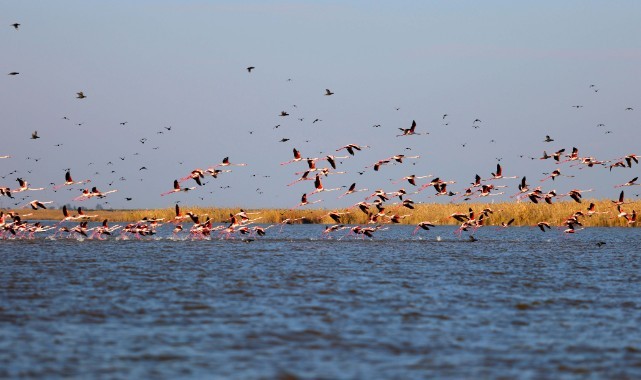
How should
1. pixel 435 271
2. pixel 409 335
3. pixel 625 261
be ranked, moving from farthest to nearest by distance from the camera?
pixel 625 261 < pixel 435 271 < pixel 409 335

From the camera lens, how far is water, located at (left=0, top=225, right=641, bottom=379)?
52.7 feet

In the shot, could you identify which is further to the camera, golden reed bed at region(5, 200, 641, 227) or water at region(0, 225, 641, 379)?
golden reed bed at region(5, 200, 641, 227)

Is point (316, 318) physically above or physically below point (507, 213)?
below

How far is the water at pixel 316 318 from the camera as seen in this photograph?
632 inches

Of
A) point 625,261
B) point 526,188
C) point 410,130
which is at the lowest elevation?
point 625,261

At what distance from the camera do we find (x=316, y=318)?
2139 cm

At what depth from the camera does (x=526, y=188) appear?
4738 cm

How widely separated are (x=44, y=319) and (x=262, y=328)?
15.3ft

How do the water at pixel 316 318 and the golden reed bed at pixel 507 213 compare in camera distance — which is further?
the golden reed bed at pixel 507 213

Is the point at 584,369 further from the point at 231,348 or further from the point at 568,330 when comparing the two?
the point at 231,348

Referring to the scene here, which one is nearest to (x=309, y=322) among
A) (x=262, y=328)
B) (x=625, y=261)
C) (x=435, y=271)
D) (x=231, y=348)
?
(x=262, y=328)

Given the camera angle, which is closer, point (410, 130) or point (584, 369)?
point (584, 369)

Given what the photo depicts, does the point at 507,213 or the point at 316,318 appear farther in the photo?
the point at 507,213

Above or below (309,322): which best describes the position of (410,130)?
above
